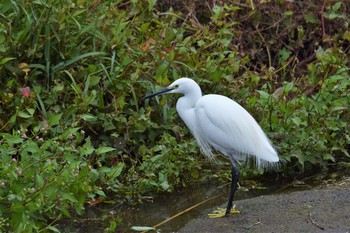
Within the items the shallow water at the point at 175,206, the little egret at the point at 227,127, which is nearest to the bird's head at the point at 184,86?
the little egret at the point at 227,127

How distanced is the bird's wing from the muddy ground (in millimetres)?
338

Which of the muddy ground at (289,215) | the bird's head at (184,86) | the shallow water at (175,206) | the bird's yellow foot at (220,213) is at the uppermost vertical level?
the bird's head at (184,86)

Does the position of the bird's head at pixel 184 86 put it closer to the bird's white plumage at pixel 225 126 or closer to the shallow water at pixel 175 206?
the bird's white plumage at pixel 225 126

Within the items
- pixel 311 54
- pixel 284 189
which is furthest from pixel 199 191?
pixel 311 54

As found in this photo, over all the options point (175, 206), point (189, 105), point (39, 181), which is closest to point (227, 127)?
point (189, 105)

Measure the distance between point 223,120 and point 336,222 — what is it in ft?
3.48

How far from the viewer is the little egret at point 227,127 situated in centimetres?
548

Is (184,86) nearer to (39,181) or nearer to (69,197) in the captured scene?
(69,197)

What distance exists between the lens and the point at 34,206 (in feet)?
13.9

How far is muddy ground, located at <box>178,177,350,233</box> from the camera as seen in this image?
4.98 m

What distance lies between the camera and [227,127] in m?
5.50

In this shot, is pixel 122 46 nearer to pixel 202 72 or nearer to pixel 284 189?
pixel 202 72

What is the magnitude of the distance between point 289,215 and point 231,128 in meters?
0.74

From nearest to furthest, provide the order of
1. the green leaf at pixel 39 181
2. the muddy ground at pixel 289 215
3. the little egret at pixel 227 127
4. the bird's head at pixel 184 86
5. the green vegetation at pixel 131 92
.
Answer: the green leaf at pixel 39 181 < the muddy ground at pixel 289 215 < the little egret at pixel 227 127 < the bird's head at pixel 184 86 < the green vegetation at pixel 131 92
